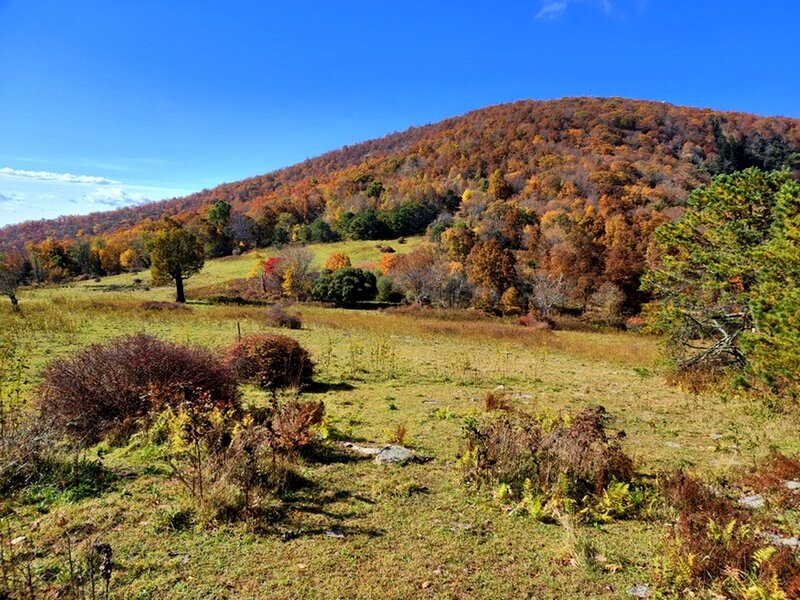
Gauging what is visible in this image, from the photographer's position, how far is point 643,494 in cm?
632

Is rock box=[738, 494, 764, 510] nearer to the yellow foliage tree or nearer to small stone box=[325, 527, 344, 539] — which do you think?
small stone box=[325, 527, 344, 539]

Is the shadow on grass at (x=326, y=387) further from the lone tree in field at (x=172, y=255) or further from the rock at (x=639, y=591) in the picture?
the lone tree in field at (x=172, y=255)

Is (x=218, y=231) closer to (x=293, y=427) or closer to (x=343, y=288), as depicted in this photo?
(x=343, y=288)

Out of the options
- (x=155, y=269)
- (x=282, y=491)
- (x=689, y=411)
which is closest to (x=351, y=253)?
(x=155, y=269)

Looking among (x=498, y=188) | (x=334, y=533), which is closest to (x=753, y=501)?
(x=334, y=533)

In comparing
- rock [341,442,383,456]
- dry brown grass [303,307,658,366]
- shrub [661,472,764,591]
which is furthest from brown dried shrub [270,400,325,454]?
dry brown grass [303,307,658,366]

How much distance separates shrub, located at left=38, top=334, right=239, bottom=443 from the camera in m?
7.57

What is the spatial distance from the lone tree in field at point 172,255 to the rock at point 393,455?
3738 centimetres

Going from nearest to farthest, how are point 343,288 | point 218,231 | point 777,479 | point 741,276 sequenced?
point 777,479, point 741,276, point 343,288, point 218,231

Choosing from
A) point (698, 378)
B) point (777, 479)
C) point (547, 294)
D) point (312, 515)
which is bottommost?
point (698, 378)

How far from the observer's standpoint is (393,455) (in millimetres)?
7461

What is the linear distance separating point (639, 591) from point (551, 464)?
7.11 ft

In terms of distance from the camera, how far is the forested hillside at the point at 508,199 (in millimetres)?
58125

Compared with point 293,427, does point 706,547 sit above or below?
below
